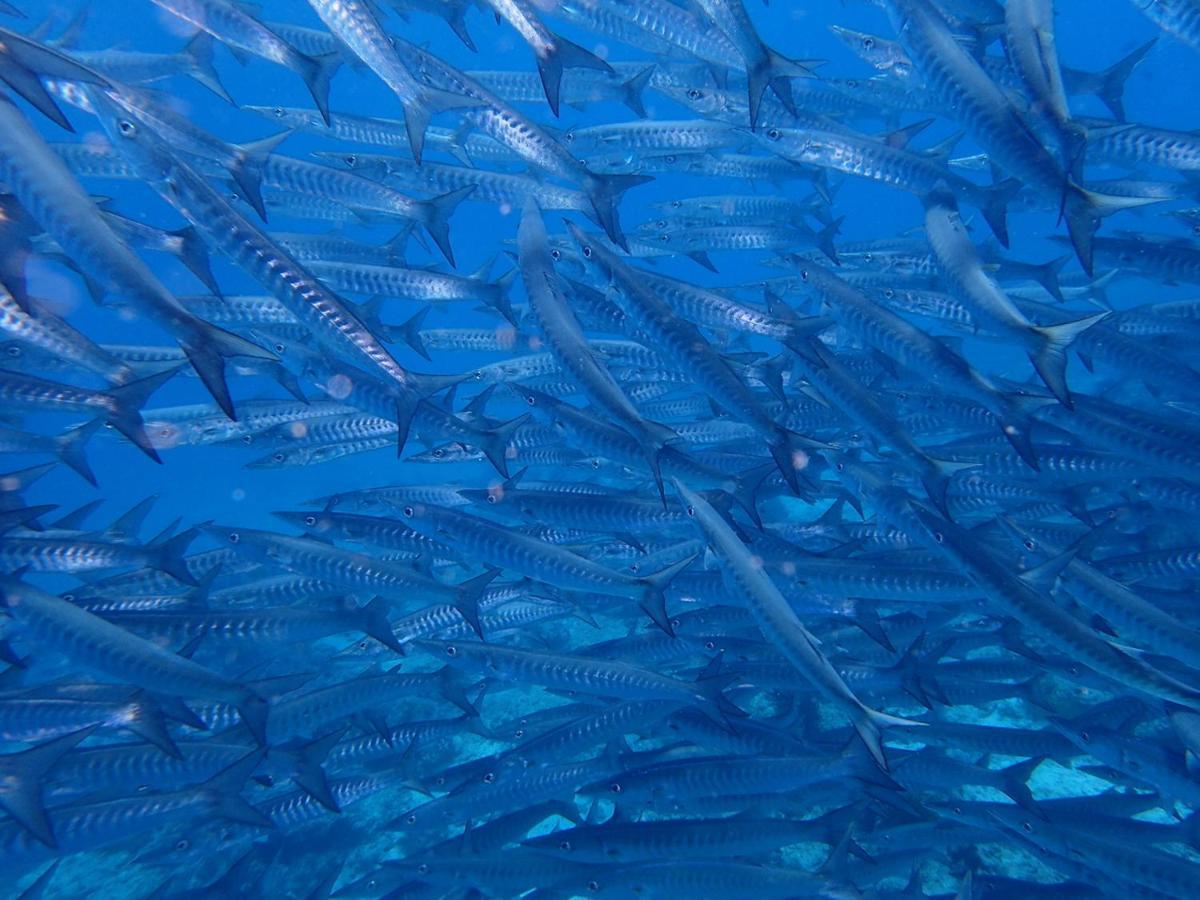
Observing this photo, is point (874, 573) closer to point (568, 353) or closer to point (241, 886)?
point (568, 353)

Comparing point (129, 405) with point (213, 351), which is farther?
point (129, 405)

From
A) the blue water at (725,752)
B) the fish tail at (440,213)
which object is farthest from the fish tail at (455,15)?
the fish tail at (440,213)

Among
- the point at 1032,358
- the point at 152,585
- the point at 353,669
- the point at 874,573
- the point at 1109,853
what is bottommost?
the point at 353,669

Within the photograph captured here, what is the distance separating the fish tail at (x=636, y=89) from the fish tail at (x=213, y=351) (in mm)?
5579

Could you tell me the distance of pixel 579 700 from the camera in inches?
267

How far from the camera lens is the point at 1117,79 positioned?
22.9ft

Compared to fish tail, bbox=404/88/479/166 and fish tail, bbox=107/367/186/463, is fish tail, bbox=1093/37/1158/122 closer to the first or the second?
fish tail, bbox=404/88/479/166

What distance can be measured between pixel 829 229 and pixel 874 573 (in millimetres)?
4135

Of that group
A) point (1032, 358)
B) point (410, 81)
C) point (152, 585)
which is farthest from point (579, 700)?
point (410, 81)

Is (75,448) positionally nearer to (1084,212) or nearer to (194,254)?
(194,254)

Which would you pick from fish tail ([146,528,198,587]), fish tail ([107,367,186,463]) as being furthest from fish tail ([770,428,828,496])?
fish tail ([146,528,198,587])

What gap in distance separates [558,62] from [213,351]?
3.14 m

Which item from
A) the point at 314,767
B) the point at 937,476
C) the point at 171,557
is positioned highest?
the point at 937,476

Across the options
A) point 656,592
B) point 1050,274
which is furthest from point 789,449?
point 1050,274
